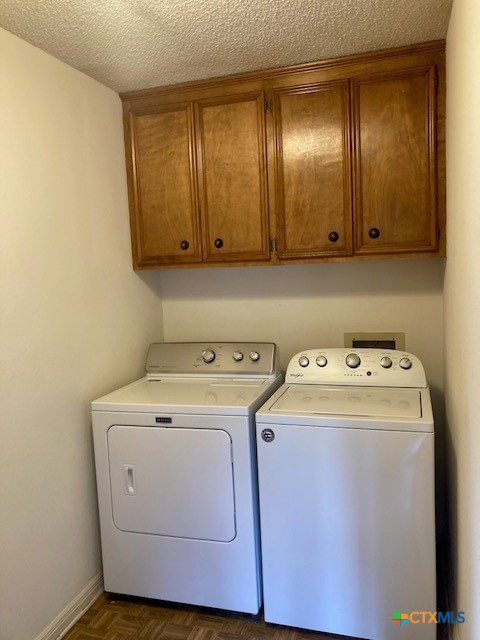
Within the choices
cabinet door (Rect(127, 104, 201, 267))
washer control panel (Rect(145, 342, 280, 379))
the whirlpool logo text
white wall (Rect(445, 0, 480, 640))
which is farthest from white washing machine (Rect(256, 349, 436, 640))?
cabinet door (Rect(127, 104, 201, 267))

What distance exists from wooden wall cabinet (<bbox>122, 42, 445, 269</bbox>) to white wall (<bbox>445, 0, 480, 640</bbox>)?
7.6 inches

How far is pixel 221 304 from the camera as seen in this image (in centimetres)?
262

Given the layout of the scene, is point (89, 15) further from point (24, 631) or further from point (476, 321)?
point (24, 631)

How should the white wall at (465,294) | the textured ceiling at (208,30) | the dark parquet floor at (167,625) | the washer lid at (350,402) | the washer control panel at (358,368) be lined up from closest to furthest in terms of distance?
the white wall at (465,294)
the textured ceiling at (208,30)
the washer lid at (350,402)
the dark parquet floor at (167,625)
the washer control panel at (358,368)

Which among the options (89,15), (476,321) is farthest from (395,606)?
(89,15)

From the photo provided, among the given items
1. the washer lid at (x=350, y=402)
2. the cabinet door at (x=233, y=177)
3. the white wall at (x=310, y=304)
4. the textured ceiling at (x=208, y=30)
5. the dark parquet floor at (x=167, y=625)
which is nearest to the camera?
the textured ceiling at (x=208, y=30)

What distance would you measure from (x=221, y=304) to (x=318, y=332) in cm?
54

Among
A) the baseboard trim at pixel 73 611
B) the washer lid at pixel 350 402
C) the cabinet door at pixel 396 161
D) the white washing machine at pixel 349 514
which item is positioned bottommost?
the baseboard trim at pixel 73 611

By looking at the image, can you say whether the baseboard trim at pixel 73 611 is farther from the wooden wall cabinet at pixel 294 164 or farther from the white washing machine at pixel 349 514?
the wooden wall cabinet at pixel 294 164

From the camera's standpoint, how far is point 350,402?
1855 millimetres

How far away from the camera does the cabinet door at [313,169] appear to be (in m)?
2.07

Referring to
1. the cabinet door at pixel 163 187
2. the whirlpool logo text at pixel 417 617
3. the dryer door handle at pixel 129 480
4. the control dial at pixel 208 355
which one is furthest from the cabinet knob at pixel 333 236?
the whirlpool logo text at pixel 417 617

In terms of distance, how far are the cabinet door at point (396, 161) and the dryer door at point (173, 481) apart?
108cm

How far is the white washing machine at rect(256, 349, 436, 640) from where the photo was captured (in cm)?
163
